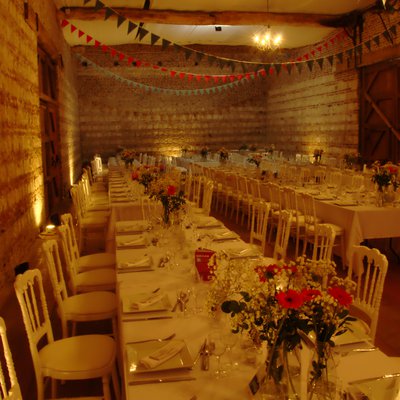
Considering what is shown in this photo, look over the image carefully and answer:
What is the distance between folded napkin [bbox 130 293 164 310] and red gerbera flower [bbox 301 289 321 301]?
3.92 ft

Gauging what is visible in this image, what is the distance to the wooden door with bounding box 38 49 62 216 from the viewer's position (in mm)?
9078

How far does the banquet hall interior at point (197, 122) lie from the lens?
532cm

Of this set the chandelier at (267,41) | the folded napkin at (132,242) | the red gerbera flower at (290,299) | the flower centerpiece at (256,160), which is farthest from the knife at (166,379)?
the chandelier at (267,41)

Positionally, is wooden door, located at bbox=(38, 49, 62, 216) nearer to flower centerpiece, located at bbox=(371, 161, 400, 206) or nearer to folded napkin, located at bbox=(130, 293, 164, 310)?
flower centerpiece, located at bbox=(371, 161, 400, 206)

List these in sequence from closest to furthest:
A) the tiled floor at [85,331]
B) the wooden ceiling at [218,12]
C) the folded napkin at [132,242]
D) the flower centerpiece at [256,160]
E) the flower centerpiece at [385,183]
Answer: the tiled floor at [85,331]
the folded napkin at [132,242]
the flower centerpiece at [385,183]
the flower centerpiece at [256,160]
the wooden ceiling at [218,12]

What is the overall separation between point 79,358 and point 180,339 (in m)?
0.85

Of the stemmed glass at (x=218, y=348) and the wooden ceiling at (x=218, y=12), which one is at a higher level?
the wooden ceiling at (x=218, y=12)

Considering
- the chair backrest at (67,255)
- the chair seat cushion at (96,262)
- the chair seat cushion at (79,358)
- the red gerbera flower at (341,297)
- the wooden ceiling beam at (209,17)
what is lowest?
the chair seat cushion at (79,358)

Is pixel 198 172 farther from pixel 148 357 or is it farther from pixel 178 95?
pixel 148 357

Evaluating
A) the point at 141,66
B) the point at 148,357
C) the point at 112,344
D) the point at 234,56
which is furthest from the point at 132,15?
the point at 148,357

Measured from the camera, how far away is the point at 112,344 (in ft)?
9.12

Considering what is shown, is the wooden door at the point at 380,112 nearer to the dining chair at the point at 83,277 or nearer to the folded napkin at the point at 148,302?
the dining chair at the point at 83,277

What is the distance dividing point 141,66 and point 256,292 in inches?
633

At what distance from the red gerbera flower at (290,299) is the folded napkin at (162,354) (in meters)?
0.70
